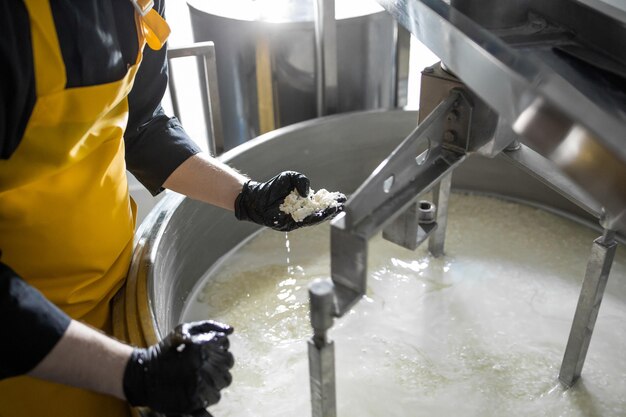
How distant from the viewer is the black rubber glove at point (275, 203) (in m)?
1.20

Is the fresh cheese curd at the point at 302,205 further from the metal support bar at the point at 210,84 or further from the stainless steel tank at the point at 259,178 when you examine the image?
the metal support bar at the point at 210,84

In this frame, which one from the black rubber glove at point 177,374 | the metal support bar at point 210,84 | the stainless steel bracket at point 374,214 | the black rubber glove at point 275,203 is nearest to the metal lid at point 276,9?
the metal support bar at point 210,84

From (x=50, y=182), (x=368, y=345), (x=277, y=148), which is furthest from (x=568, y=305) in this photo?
(x=50, y=182)

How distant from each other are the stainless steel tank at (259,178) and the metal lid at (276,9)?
327 mm

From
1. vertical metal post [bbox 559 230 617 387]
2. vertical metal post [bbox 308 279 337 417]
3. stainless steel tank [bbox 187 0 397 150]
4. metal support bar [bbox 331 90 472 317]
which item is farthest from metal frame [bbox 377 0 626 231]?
stainless steel tank [bbox 187 0 397 150]

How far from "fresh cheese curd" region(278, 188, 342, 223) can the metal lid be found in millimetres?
810

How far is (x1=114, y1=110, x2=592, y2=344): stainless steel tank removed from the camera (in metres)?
1.18

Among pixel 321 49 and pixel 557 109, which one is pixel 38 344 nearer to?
pixel 557 109

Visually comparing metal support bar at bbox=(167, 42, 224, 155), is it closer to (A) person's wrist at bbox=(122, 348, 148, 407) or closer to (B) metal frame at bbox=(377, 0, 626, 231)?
(B) metal frame at bbox=(377, 0, 626, 231)

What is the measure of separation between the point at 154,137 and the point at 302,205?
334 mm

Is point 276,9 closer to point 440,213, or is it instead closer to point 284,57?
point 284,57

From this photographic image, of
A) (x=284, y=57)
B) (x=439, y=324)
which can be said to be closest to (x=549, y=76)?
(x=439, y=324)

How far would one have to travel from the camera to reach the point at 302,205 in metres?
1.21

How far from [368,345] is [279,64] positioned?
0.92 meters
